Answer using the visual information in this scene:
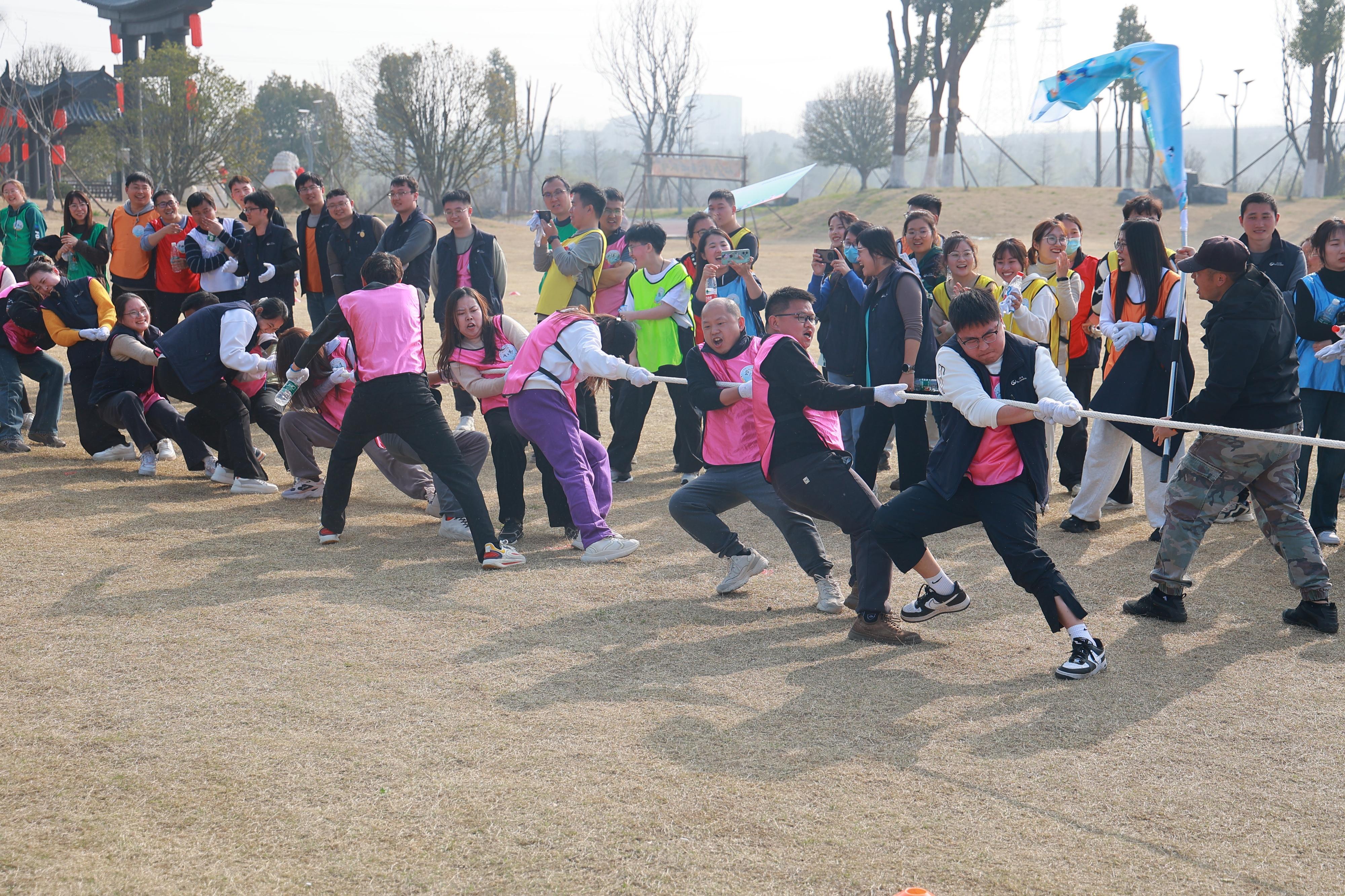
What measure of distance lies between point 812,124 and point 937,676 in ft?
173

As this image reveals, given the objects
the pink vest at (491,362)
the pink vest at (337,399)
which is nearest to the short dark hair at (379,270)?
the pink vest at (491,362)

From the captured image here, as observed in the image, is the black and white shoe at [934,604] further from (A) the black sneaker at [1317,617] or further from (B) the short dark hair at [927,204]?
(B) the short dark hair at [927,204]

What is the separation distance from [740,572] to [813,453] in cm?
85

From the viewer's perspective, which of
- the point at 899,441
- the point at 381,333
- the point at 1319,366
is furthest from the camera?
the point at 899,441

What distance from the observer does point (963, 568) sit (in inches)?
234

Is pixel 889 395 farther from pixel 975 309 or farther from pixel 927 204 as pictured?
pixel 927 204

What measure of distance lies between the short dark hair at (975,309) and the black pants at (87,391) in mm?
6500

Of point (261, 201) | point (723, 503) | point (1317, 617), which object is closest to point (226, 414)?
point (261, 201)

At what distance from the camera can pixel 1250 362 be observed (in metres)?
4.64

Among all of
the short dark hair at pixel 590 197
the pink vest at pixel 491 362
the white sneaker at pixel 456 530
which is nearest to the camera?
the pink vest at pixel 491 362

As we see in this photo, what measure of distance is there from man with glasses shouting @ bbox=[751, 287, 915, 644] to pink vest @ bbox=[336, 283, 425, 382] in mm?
2059

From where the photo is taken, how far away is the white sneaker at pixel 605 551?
5.96 metres

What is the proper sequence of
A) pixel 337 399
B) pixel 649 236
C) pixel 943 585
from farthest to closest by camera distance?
pixel 649 236
pixel 337 399
pixel 943 585

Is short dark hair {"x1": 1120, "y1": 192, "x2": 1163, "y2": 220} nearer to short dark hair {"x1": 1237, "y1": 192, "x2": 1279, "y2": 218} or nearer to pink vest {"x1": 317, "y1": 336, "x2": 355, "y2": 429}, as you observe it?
short dark hair {"x1": 1237, "y1": 192, "x2": 1279, "y2": 218}
